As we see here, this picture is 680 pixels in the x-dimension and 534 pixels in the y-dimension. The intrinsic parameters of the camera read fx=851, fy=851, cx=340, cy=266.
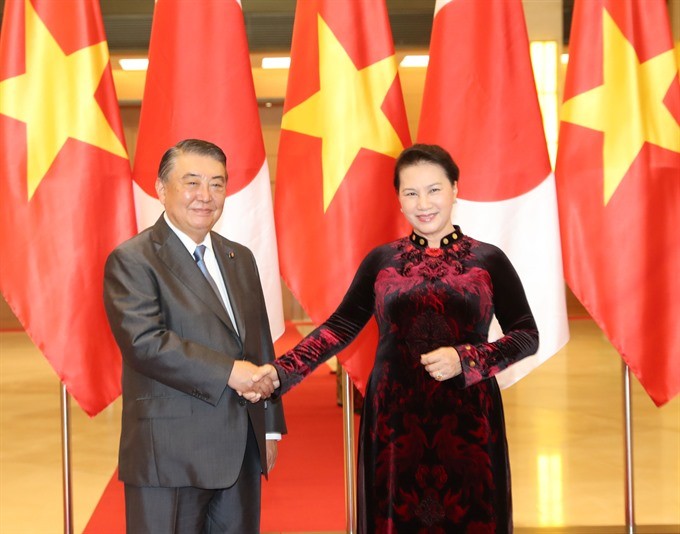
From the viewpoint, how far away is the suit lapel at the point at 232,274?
2180 millimetres

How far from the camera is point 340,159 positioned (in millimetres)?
2957

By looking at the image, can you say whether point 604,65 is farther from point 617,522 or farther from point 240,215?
point 617,522

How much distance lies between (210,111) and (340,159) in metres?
0.48

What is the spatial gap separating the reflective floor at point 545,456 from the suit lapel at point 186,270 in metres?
2.02

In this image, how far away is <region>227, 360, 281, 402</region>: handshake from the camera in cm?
207

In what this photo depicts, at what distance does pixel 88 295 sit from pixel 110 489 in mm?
1962

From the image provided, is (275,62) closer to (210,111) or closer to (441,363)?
(210,111)

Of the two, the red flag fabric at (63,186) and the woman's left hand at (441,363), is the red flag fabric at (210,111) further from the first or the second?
the woman's left hand at (441,363)

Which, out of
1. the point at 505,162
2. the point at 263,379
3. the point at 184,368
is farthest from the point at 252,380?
the point at 505,162

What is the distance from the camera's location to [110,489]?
4453mm

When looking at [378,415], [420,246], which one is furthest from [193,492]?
[420,246]

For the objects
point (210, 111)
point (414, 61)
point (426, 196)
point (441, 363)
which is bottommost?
point (441, 363)

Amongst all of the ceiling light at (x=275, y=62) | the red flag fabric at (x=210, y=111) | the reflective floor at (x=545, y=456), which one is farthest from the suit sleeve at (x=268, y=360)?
the ceiling light at (x=275, y=62)

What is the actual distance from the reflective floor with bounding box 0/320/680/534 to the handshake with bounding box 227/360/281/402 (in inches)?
71.3
